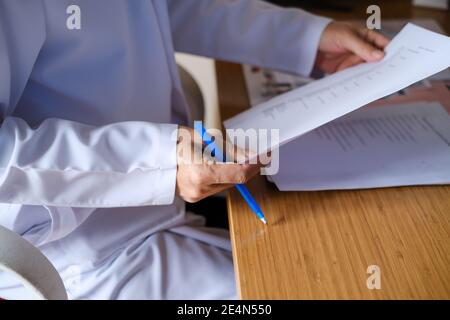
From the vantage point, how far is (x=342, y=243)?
0.57 m

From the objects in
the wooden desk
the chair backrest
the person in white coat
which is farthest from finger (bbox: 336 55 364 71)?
the chair backrest

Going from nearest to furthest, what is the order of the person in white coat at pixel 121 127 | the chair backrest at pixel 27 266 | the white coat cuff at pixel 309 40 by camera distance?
the chair backrest at pixel 27 266
the person in white coat at pixel 121 127
the white coat cuff at pixel 309 40

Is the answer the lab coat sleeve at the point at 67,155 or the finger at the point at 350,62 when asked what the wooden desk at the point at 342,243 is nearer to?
the lab coat sleeve at the point at 67,155

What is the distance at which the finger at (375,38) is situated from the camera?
770 millimetres

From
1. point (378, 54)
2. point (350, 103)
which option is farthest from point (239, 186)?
point (378, 54)

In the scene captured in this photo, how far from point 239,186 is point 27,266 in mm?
262

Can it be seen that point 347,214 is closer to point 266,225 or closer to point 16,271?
point 266,225

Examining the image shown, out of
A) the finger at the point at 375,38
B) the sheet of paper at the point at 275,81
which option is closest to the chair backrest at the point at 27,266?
the sheet of paper at the point at 275,81

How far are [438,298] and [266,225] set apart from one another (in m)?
0.20

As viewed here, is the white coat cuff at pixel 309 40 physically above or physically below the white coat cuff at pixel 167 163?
above

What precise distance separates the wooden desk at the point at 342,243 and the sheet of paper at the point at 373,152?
0.02 m

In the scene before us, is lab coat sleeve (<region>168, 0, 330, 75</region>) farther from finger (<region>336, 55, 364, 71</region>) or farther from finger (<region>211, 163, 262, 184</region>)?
finger (<region>211, 163, 262, 184</region>)
